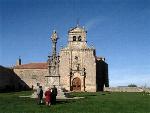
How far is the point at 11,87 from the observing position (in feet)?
254

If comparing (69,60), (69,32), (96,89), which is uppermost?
(69,32)

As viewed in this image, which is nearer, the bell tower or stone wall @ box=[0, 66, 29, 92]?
the bell tower

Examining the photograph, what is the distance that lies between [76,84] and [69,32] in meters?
9.73

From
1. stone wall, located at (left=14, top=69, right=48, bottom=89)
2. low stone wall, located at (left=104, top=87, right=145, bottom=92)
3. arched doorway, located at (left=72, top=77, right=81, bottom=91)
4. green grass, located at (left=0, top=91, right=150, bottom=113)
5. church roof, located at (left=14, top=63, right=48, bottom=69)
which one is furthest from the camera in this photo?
church roof, located at (left=14, top=63, right=48, bottom=69)

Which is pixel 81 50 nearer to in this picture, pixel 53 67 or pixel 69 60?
pixel 69 60

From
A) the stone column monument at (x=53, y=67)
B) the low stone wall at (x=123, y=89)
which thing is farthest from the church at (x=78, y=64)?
the stone column monument at (x=53, y=67)

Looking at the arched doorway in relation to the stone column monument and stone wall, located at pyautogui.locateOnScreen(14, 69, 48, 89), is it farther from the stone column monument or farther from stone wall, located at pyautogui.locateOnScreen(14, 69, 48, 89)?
the stone column monument

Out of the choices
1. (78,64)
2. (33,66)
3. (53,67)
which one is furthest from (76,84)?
(53,67)

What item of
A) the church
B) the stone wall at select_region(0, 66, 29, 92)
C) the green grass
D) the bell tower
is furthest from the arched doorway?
the green grass

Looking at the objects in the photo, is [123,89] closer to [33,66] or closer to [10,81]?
[33,66]

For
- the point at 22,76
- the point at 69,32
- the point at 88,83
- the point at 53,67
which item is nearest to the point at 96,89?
the point at 88,83

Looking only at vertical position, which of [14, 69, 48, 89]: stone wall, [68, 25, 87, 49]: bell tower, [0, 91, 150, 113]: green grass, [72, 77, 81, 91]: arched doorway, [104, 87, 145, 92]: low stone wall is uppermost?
[68, 25, 87, 49]: bell tower

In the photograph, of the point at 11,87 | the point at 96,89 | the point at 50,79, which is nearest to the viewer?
the point at 50,79

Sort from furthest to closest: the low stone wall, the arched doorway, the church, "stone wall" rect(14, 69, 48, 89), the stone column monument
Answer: "stone wall" rect(14, 69, 48, 89) < the low stone wall < the arched doorway < the church < the stone column monument
